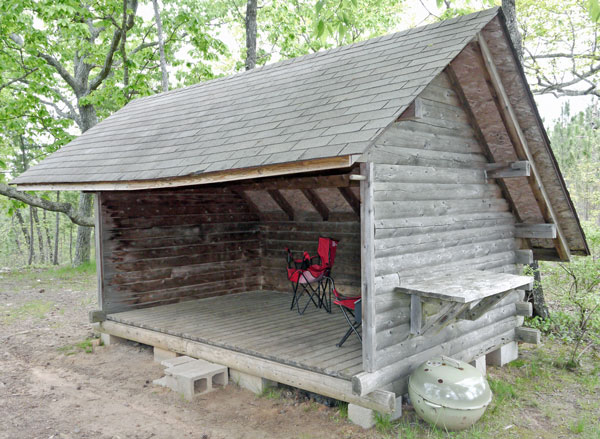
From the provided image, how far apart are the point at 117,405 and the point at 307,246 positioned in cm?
373

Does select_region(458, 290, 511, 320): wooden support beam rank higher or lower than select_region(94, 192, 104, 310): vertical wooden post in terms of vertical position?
lower

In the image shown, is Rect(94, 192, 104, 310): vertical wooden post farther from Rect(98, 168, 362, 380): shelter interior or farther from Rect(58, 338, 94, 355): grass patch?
Rect(58, 338, 94, 355): grass patch

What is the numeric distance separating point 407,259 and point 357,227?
8.51ft

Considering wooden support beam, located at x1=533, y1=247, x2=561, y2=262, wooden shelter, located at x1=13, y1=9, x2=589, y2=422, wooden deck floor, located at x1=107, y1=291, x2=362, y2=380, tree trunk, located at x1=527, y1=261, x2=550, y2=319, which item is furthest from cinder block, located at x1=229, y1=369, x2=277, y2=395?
tree trunk, located at x1=527, y1=261, x2=550, y2=319

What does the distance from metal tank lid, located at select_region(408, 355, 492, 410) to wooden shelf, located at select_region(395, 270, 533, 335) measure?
331mm

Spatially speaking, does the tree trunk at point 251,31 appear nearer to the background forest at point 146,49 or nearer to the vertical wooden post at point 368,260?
the background forest at point 146,49

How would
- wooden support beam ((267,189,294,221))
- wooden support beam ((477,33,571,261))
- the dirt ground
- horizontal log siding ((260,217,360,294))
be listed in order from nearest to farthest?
the dirt ground, wooden support beam ((477,33,571,261)), horizontal log siding ((260,217,360,294)), wooden support beam ((267,189,294,221))

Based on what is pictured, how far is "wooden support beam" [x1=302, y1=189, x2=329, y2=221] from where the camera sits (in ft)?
22.5

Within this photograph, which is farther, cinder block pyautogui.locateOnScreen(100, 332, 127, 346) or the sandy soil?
cinder block pyautogui.locateOnScreen(100, 332, 127, 346)

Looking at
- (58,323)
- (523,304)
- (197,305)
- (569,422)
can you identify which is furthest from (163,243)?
(569,422)

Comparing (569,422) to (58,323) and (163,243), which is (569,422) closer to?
(163,243)

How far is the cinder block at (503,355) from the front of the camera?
5570 mm

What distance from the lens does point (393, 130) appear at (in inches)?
159

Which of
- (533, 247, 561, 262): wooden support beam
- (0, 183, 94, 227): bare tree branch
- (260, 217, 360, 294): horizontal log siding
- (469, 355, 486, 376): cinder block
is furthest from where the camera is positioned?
(0, 183, 94, 227): bare tree branch
